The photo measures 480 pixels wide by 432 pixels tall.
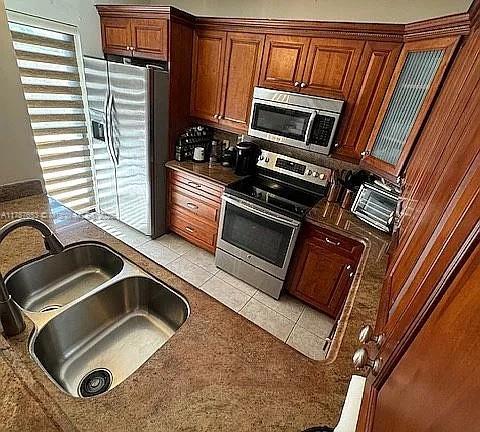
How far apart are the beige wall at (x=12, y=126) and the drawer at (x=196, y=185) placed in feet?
4.26

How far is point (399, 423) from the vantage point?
0.37m

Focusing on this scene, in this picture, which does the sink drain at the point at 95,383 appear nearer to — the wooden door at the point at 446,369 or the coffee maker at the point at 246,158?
the wooden door at the point at 446,369

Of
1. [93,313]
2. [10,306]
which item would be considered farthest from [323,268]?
[10,306]

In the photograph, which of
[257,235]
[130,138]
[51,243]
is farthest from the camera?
[130,138]

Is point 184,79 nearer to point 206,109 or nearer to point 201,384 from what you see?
point 206,109

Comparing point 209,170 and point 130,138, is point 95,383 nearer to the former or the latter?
point 209,170

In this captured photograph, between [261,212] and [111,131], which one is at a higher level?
[111,131]

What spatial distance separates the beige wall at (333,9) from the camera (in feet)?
6.15

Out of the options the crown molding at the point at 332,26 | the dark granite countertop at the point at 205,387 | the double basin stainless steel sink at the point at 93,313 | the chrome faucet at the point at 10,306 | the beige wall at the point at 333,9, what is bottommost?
the double basin stainless steel sink at the point at 93,313

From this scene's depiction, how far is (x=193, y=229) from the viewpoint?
2.98 m

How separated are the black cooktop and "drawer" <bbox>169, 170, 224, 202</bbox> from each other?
0.65 ft

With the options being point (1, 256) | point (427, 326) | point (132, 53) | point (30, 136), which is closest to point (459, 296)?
point (427, 326)

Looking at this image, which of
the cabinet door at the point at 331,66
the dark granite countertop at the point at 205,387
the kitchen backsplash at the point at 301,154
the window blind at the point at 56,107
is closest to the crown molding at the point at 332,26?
the cabinet door at the point at 331,66

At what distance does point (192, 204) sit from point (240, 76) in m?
1.30
